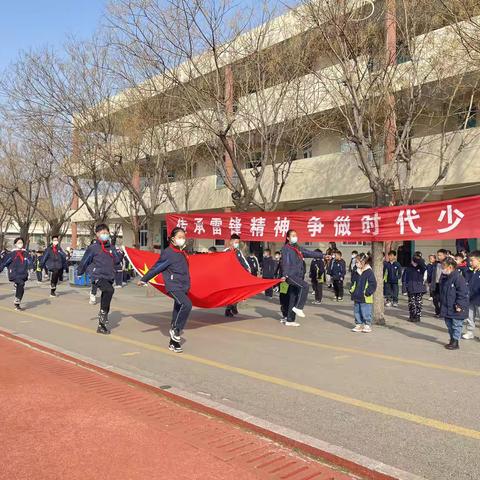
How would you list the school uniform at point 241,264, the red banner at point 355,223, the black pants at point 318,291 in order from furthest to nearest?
1. the black pants at point 318,291
2. the school uniform at point 241,264
3. the red banner at point 355,223

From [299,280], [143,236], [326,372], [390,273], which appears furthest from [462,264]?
[143,236]

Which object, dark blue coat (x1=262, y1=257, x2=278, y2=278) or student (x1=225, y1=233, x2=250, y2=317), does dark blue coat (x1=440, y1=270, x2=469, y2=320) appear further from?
dark blue coat (x1=262, y1=257, x2=278, y2=278)

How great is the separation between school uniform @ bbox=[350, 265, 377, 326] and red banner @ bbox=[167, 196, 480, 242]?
3.52 feet

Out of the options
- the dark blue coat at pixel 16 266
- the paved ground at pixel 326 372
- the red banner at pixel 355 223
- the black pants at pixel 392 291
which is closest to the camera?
the paved ground at pixel 326 372

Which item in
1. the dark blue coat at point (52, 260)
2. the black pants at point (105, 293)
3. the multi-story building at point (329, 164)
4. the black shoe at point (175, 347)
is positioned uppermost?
the multi-story building at point (329, 164)

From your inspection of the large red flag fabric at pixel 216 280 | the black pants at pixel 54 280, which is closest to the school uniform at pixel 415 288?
the large red flag fabric at pixel 216 280

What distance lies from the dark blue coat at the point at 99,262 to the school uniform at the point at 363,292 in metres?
4.78

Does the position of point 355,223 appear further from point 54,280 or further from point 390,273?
point 54,280

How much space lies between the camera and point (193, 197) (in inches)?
1080

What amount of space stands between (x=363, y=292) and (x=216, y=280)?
2.98 m

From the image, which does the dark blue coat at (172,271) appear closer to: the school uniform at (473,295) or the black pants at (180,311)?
the black pants at (180,311)

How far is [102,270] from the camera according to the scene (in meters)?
9.88

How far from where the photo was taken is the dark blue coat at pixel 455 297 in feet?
26.5

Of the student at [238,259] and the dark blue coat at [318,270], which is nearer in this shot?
the student at [238,259]
